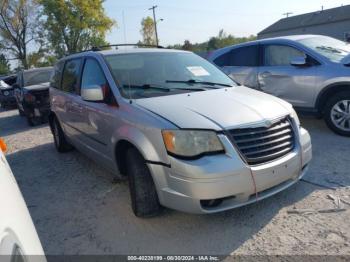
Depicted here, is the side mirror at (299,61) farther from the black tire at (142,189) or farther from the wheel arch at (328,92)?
the black tire at (142,189)

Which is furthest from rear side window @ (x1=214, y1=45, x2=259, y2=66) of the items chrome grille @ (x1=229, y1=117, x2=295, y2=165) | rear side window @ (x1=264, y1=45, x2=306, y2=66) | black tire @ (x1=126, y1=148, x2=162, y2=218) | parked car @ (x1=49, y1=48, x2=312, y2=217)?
black tire @ (x1=126, y1=148, x2=162, y2=218)

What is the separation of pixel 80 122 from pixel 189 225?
2232 mm

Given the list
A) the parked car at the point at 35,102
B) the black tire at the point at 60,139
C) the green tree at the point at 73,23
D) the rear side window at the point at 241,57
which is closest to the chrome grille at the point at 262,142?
the rear side window at the point at 241,57

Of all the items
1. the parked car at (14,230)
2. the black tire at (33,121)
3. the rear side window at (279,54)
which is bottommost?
the black tire at (33,121)

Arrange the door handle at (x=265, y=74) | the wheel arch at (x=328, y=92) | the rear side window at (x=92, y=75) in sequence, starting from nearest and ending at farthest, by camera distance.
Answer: the rear side window at (x=92, y=75), the wheel arch at (x=328, y=92), the door handle at (x=265, y=74)

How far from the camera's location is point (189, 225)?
312cm

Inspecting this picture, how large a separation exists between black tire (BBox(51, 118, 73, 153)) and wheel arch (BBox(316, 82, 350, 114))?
438 cm

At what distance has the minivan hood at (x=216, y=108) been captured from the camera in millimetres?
2857

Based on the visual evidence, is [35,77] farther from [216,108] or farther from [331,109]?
[216,108]

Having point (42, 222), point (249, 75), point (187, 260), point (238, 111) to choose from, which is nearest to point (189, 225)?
point (187, 260)

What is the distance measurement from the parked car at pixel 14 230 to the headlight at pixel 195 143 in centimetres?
146

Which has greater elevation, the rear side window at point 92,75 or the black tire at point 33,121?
the rear side window at point 92,75

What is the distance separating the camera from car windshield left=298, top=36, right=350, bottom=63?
5.56 metres

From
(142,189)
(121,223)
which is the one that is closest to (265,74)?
(142,189)
